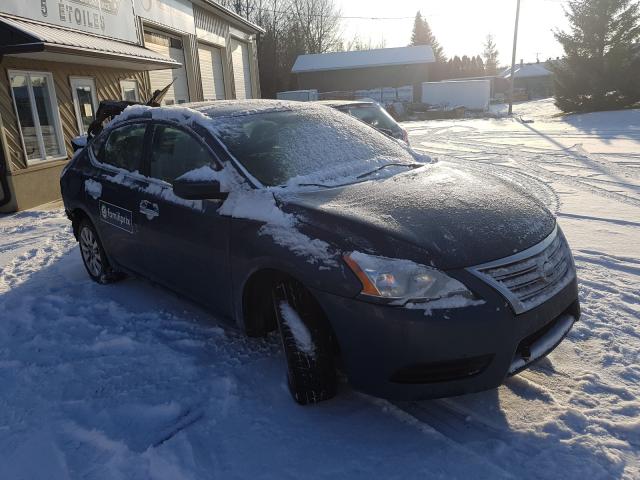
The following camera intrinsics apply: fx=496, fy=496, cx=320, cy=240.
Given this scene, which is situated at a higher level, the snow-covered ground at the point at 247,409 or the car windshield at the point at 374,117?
the car windshield at the point at 374,117

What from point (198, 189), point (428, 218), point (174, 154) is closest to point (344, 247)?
point (428, 218)

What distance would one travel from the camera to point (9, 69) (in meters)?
8.38

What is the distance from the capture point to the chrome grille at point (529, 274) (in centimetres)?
233

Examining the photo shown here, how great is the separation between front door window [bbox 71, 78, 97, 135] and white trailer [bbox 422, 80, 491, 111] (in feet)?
91.5

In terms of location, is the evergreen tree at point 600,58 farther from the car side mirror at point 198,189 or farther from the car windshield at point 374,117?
the car side mirror at point 198,189

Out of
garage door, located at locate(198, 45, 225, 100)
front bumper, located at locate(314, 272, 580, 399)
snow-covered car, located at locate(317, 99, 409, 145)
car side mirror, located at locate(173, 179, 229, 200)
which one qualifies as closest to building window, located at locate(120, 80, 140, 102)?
garage door, located at locate(198, 45, 225, 100)

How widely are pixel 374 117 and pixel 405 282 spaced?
632 centimetres

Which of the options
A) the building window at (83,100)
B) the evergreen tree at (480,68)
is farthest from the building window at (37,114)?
the evergreen tree at (480,68)

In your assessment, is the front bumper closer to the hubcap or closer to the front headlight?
the front headlight

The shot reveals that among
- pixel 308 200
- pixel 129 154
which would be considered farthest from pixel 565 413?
pixel 129 154

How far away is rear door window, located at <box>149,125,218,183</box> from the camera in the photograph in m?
3.32

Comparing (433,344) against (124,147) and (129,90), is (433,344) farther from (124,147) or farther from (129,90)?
(129,90)

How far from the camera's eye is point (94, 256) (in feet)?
15.5

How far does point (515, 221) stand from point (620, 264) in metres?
2.52
